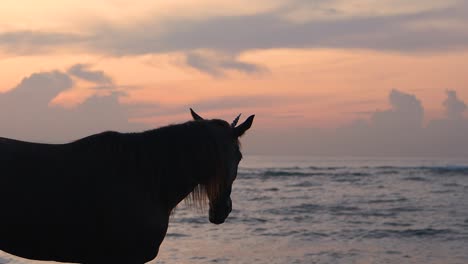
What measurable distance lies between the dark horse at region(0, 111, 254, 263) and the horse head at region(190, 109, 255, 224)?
0.4 inches

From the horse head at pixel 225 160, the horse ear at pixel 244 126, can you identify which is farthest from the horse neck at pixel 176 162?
the horse ear at pixel 244 126

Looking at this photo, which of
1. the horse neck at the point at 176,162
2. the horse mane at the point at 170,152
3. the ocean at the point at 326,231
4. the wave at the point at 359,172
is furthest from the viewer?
the wave at the point at 359,172

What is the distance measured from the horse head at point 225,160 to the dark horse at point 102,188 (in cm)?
1

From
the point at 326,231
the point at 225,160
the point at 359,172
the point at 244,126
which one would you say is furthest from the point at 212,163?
the point at 359,172

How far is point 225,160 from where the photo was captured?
4.77m

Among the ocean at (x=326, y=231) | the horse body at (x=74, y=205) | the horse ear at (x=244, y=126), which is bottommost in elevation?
the ocean at (x=326, y=231)

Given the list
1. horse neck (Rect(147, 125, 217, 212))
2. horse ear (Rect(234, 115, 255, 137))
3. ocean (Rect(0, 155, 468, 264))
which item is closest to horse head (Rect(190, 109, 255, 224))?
horse ear (Rect(234, 115, 255, 137))

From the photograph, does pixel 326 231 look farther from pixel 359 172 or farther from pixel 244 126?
pixel 359 172

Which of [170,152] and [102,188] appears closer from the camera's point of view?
[102,188]

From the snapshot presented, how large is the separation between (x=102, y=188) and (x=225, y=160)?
3.02ft

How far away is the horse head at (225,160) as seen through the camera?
476 centimetres

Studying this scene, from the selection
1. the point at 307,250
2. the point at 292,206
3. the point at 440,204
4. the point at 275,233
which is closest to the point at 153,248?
the point at 307,250

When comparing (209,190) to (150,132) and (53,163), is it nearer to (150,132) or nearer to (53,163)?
(150,132)

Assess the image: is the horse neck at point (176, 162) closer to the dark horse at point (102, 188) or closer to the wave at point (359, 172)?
the dark horse at point (102, 188)
